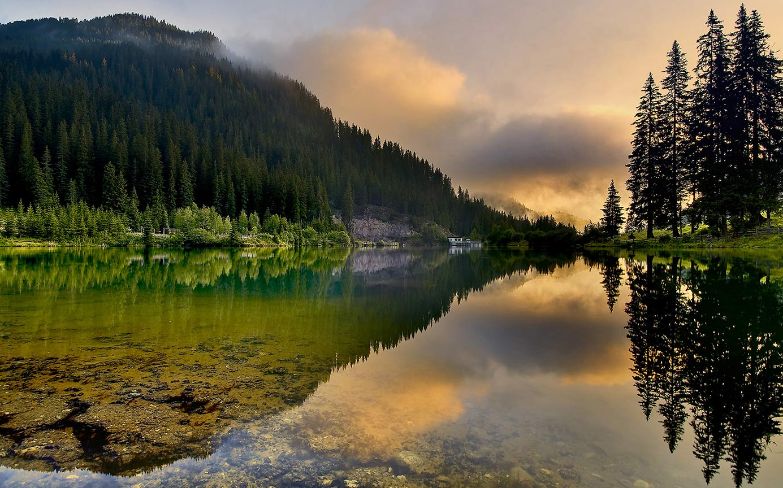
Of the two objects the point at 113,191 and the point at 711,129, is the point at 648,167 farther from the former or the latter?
the point at 113,191

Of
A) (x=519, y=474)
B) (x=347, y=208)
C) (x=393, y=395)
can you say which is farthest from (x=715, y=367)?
(x=347, y=208)

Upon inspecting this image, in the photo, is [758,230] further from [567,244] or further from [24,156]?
[24,156]

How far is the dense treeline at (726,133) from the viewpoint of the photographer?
4319 cm

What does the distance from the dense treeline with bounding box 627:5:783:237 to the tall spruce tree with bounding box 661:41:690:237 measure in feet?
0.35

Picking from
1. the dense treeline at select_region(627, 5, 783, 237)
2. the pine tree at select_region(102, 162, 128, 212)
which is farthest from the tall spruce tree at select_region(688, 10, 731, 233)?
the pine tree at select_region(102, 162, 128, 212)

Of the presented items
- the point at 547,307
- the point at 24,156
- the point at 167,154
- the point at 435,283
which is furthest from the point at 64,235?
the point at 547,307

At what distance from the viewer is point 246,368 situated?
1056cm

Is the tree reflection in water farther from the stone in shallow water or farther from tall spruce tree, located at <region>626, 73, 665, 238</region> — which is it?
tall spruce tree, located at <region>626, 73, 665, 238</region>

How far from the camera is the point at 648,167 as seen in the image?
63.1 meters

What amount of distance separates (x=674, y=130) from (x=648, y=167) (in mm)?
6237

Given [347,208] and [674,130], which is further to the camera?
[347,208]

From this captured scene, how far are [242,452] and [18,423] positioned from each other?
382 centimetres

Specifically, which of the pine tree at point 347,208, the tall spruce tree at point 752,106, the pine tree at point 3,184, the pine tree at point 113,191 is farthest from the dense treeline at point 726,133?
the pine tree at point 3,184

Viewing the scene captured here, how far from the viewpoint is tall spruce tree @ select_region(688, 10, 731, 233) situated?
4619cm
